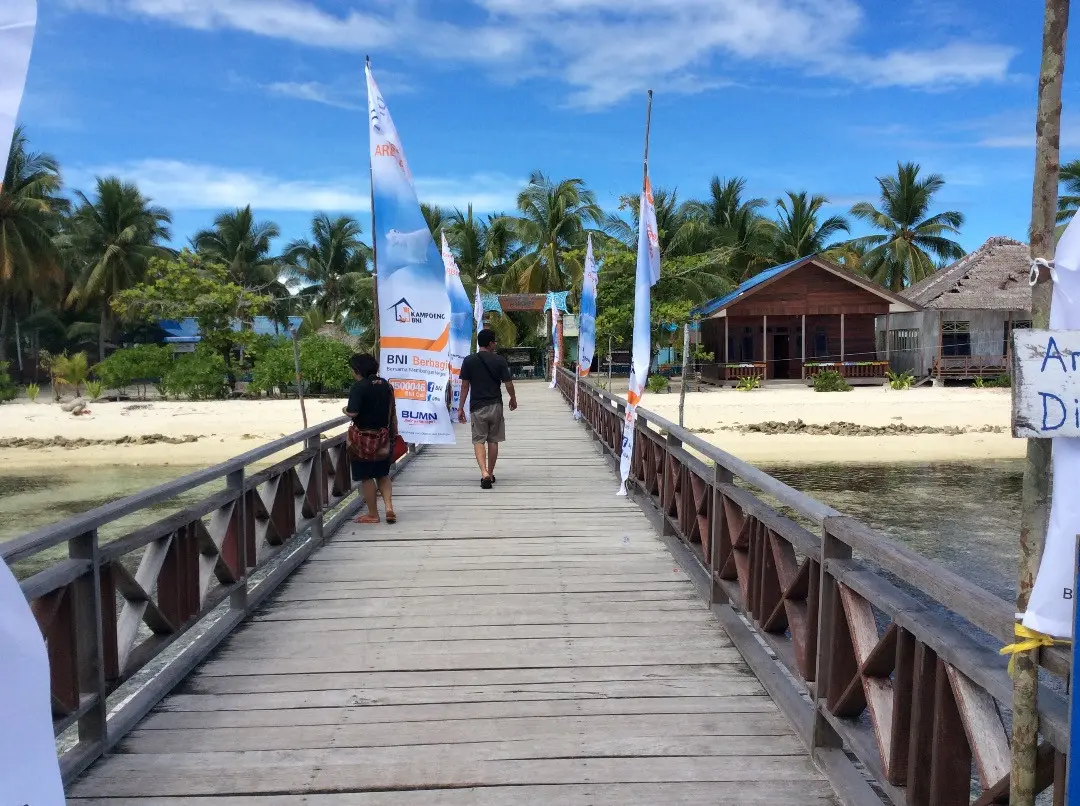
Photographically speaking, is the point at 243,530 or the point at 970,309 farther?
the point at 970,309

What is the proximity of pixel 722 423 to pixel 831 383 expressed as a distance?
8794mm

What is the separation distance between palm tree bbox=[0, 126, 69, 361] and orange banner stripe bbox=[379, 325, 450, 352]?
34.5 meters

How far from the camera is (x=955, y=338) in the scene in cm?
3228

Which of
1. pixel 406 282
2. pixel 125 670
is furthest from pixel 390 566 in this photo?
pixel 125 670

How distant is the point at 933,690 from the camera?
2.34m

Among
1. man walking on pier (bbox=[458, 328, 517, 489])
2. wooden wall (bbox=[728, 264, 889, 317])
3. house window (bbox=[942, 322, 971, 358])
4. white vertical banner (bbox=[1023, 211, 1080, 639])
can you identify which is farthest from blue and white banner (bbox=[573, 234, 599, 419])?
house window (bbox=[942, 322, 971, 358])

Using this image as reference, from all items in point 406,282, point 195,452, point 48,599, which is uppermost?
point 406,282

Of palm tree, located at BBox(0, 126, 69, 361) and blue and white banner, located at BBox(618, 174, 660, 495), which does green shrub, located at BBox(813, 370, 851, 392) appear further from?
palm tree, located at BBox(0, 126, 69, 361)

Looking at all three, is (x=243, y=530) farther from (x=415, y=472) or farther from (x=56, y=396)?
(x=56, y=396)

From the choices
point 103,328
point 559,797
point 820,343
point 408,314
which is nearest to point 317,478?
point 408,314

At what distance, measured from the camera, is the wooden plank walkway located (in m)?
3.02

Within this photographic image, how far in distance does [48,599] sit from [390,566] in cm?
330

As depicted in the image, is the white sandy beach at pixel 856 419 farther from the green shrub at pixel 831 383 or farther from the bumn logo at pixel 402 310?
the bumn logo at pixel 402 310

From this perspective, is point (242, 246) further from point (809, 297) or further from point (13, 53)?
point (13, 53)
